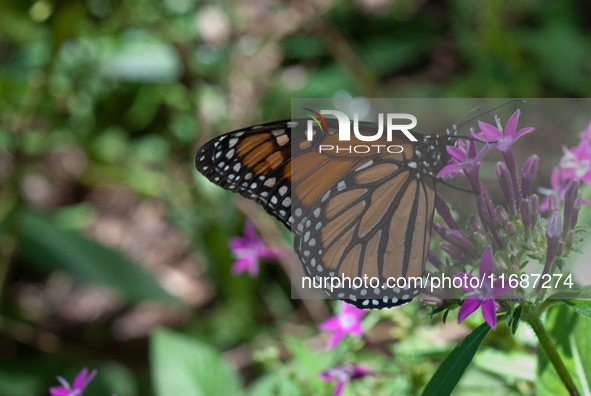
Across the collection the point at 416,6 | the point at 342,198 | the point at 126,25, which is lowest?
the point at 342,198

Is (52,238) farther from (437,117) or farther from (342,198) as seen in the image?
(437,117)

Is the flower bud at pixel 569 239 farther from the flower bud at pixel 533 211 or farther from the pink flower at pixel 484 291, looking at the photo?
the pink flower at pixel 484 291

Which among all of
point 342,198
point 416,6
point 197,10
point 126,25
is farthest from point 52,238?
point 416,6

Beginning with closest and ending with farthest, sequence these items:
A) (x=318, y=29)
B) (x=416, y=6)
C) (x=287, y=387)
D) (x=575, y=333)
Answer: (x=575, y=333), (x=287, y=387), (x=318, y=29), (x=416, y=6)

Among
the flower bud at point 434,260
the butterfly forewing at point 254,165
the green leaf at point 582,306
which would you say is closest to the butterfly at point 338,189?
the butterfly forewing at point 254,165

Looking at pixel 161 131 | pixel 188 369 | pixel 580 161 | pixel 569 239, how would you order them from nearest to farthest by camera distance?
1. pixel 569 239
2. pixel 580 161
3. pixel 188 369
4. pixel 161 131

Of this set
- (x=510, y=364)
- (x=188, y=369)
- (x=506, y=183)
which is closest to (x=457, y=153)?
(x=506, y=183)

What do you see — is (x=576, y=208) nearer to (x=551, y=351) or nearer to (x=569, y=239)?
(x=569, y=239)
